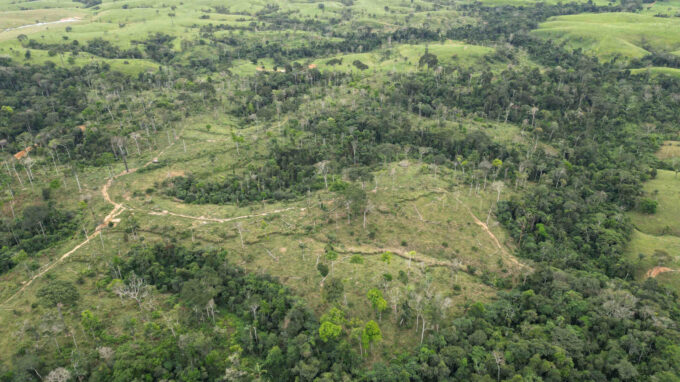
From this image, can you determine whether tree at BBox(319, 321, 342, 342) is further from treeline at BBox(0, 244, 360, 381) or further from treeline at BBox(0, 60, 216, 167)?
treeline at BBox(0, 60, 216, 167)

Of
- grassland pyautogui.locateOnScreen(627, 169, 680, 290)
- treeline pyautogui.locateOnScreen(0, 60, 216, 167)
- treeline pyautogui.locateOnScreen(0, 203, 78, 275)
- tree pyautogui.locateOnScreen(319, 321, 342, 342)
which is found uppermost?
treeline pyautogui.locateOnScreen(0, 60, 216, 167)

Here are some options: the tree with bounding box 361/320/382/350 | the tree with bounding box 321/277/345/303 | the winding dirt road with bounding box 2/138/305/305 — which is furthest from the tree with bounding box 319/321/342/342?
the winding dirt road with bounding box 2/138/305/305

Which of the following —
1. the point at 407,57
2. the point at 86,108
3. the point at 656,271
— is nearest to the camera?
the point at 656,271

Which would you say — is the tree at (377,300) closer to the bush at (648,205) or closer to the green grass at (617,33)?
the bush at (648,205)

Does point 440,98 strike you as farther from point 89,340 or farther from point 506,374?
point 89,340

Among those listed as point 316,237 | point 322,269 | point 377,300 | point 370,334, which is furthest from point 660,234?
point 322,269

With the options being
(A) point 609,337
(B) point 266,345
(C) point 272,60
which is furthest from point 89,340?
(C) point 272,60

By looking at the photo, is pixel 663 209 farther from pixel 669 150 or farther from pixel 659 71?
pixel 659 71

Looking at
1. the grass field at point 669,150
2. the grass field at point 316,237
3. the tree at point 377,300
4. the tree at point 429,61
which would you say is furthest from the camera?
the tree at point 429,61

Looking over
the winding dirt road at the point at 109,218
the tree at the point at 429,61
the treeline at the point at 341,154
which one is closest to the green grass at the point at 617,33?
the tree at the point at 429,61
